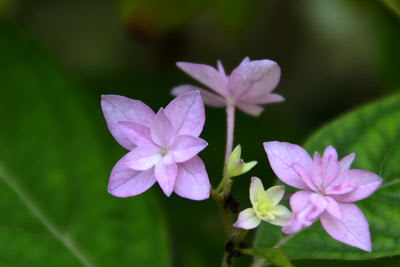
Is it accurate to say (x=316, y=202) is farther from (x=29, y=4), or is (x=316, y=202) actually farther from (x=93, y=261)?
(x=29, y=4)

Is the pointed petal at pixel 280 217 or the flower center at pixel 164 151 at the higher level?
the flower center at pixel 164 151

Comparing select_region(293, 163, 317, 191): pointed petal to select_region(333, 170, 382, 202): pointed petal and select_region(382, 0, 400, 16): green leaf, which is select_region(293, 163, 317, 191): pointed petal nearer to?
select_region(333, 170, 382, 202): pointed petal

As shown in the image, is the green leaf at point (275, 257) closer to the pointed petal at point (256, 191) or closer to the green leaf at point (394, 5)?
the pointed petal at point (256, 191)

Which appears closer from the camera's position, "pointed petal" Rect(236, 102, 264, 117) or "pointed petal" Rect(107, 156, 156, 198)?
"pointed petal" Rect(107, 156, 156, 198)

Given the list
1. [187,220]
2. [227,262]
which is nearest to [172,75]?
[187,220]

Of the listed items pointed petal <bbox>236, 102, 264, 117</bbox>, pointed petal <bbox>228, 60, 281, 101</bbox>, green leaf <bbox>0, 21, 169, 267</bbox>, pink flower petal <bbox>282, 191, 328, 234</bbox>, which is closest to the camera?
pink flower petal <bbox>282, 191, 328, 234</bbox>

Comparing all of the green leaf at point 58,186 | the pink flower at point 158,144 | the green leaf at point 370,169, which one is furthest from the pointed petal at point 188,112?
the green leaf at point 58,186

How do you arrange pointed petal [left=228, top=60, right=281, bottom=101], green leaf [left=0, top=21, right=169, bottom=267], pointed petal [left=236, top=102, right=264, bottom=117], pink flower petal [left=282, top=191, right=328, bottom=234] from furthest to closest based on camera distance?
green leaf [left=0, top=21, right=169, bottom=267], pointed petal [left=236, top=102, right=264, bottom=117], pointed petal [left=228, top=60, right=281, bottom=101], pink flower petal [left=282, top=191, right=328, bottom=234]

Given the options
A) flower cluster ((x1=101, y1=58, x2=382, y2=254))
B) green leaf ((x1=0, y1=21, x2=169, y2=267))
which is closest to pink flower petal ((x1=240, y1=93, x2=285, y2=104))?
flower cluster ((x1=101, y1=58, x2=382, y2=254))
